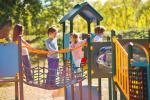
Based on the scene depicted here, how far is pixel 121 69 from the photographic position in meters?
5.97

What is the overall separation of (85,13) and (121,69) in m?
3.84

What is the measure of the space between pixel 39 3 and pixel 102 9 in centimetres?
2423

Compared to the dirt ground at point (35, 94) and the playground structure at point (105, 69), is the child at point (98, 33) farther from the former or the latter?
the dirt ground at point (35, 94)

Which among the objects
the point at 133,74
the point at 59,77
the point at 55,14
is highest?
the point at 55,14

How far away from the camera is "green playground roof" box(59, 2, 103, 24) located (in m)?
9.29

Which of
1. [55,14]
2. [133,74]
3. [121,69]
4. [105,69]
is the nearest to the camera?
[133,74]

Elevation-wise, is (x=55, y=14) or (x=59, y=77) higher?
(x=55, y=14)

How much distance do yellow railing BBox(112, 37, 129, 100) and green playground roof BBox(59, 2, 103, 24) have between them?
325 centimetres

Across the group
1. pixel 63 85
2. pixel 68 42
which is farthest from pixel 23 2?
pixel 63 85

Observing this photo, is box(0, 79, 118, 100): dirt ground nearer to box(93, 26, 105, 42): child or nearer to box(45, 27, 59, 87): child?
box(45, 27, 59, 87): child

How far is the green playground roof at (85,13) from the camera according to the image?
929 centimetres

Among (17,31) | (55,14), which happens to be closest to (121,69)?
(17,31)

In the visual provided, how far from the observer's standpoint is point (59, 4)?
2988 centimetres

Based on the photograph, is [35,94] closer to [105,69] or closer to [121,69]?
[105,69]
